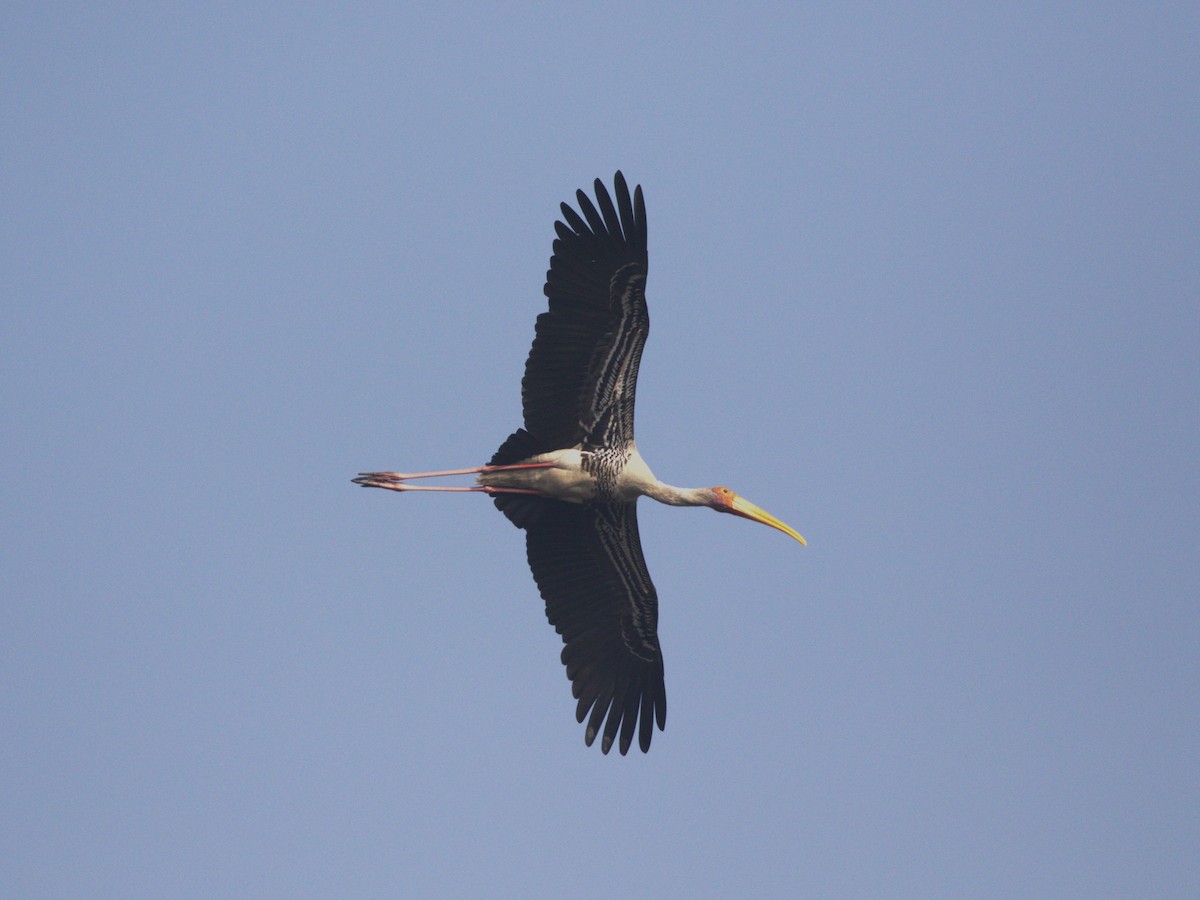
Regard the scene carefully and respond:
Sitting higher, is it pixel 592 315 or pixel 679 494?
pixel 592 315

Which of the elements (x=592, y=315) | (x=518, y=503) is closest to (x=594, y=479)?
(x=518, y=503)

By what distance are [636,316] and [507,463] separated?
237cm

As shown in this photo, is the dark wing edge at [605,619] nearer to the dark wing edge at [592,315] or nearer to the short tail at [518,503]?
the short tail at [518,503]

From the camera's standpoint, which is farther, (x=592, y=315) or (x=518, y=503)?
(x=518, y=503)

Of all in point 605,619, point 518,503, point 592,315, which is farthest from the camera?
point 605,619

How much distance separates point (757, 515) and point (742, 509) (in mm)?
240

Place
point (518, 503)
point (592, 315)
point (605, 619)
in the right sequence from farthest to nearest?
point (605, 619), point (518, 503), point (592, 315)

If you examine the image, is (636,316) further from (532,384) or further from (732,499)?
(732,499)

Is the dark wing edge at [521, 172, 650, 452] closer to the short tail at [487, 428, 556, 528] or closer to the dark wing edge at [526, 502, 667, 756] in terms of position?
the short tail at [487, 428, 556, 528]

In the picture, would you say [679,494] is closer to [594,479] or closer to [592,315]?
[594,479]

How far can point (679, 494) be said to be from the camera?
21.3 m

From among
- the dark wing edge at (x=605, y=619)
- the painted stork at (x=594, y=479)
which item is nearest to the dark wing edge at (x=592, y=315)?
the painted stork at (x=594, y=479)

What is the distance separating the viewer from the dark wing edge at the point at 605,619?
21.5 m

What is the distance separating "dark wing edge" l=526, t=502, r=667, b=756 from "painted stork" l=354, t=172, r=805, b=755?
0.01 metres
